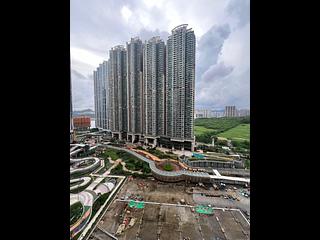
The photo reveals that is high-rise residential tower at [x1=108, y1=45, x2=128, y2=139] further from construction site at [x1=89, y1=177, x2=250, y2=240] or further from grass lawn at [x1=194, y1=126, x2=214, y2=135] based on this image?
grass lawn at [x1=194, y1=126, x2=214, y2=135]

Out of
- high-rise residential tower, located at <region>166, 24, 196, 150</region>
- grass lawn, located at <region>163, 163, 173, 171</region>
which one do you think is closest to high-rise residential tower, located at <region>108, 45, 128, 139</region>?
high-rise residential tower, located at <region>166, 24, 196, 150</region>

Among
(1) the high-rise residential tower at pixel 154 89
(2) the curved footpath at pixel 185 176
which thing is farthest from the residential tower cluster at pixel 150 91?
(2) the curved footpath at pixel 185 176

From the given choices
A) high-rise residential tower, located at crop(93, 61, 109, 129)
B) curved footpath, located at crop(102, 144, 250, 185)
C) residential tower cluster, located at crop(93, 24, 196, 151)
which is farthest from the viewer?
high-rise residential tower, located at crop(93, 61, 109, 129)

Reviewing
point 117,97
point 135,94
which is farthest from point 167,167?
point 117,97

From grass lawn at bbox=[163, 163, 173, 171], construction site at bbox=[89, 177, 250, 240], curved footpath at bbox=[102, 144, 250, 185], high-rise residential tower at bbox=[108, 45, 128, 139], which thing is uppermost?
high-rise residential tower at bbox=[108, 45, 128, 139]

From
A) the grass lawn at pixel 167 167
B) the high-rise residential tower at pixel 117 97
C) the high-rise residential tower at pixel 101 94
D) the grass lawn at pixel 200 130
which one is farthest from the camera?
the high-rise residential tower at pixel 117 97

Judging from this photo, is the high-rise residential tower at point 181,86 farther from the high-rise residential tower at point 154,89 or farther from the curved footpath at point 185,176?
the curved footpath at point 185,176
